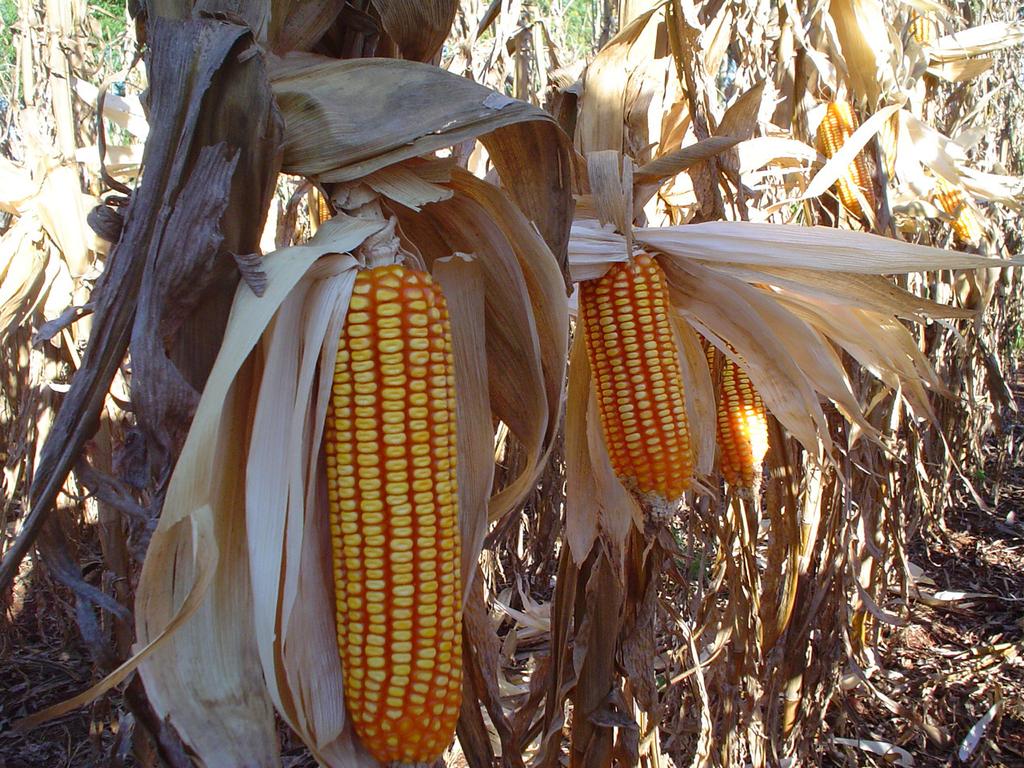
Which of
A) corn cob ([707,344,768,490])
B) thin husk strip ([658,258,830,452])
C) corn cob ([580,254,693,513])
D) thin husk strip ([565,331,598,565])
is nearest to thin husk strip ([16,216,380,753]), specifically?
corn cob ([580,254,693,513])

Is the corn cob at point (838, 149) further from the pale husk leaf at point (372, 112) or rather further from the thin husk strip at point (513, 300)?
the pale husk leaf at point (372, 112)

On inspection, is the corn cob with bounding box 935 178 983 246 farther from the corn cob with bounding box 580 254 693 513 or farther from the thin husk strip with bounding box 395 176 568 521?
the thin husk strip with bounding box 395 176 568 521

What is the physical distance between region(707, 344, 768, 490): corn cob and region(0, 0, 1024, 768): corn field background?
40 mm

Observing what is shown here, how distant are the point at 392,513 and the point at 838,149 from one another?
3.04 meters

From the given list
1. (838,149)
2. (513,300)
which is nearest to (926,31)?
(838,149)

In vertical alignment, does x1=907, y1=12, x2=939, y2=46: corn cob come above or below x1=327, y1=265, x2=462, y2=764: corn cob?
above

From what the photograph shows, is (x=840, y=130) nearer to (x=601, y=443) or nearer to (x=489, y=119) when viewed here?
(x=601, y=443)

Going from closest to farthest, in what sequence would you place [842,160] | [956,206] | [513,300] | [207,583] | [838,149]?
[207,583] → [513,300] → [842,160] → [838,149] → [956,206]

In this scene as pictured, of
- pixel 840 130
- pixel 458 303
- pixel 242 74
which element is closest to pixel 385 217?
pixel 458 303

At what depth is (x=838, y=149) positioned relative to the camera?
3.57 metres

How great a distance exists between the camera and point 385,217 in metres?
1.50

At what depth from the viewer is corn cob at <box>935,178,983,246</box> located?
175 inches

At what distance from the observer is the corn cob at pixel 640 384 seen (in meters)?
1.89

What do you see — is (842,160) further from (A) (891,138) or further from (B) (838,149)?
(A) (891,138)
